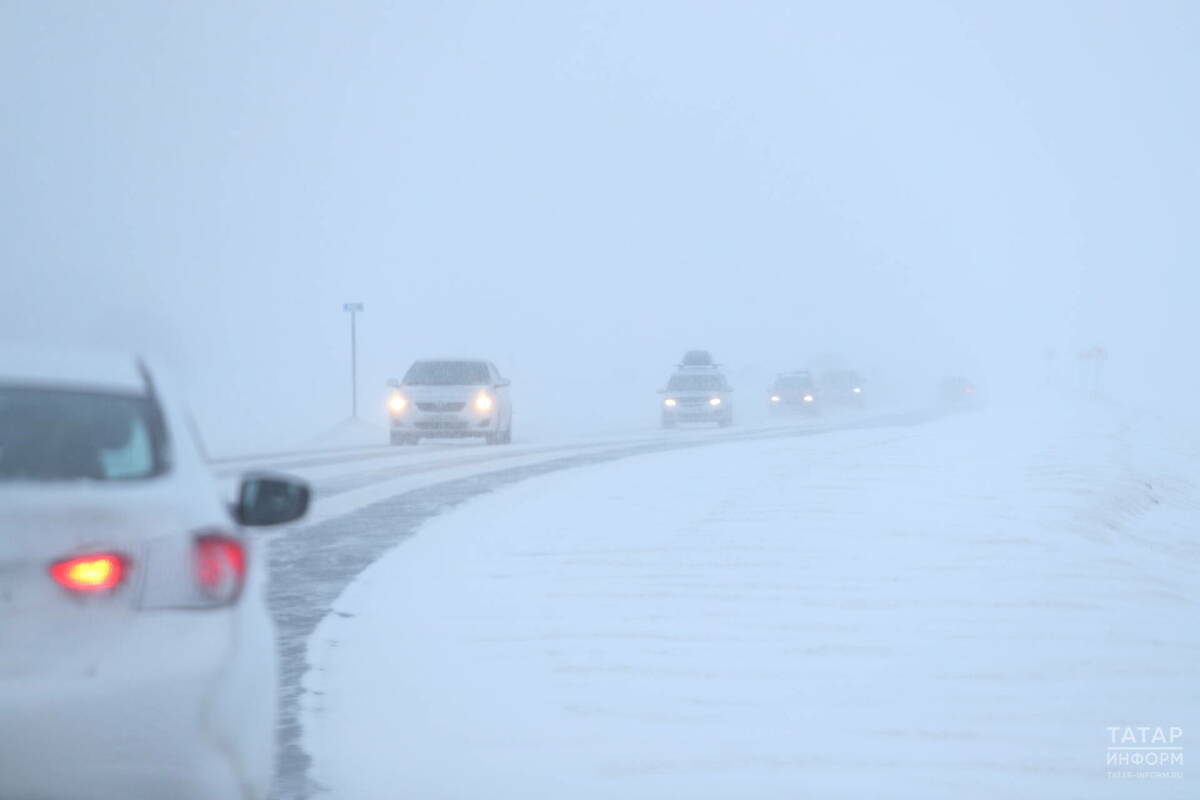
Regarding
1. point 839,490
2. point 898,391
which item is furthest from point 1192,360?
point 839,490

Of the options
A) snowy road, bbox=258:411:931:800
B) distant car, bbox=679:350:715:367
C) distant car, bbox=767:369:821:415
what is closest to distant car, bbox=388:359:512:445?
snowy road, bbox=258:411:931:800

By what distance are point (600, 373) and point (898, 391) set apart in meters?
23.3

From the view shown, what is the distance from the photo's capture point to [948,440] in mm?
21109

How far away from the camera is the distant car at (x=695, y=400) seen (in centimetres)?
3803

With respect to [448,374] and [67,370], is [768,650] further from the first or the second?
[448,374]

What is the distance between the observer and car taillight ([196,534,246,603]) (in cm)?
335

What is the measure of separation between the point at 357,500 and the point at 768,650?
9541 mm

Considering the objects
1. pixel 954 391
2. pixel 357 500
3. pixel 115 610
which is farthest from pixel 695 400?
pixel 954 391

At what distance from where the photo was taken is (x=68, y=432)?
3.62 metres

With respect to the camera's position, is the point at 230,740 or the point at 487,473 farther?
the point at 487,473

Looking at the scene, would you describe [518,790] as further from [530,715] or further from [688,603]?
[688,603]

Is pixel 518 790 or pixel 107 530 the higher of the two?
pixel 107 530

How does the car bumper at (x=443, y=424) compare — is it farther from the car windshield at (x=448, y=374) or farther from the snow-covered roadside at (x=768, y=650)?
the snow-covered roadside at (x=768, y=650)

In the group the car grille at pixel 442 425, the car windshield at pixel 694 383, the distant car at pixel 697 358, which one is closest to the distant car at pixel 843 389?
A: the distant car at pixel 697 358
